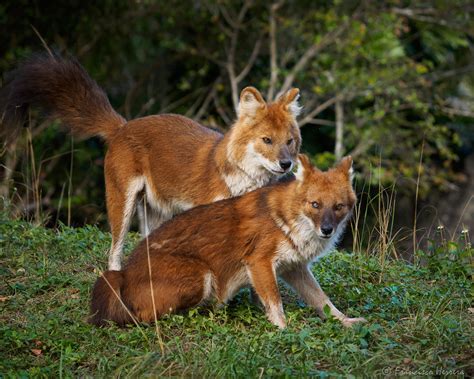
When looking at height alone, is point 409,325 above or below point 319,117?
above

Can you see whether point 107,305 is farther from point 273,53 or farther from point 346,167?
point 273,53

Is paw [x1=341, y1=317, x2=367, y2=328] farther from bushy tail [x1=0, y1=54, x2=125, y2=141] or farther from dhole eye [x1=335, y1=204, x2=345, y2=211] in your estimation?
bushy tail [x1=0, y1=54, x2=125, y2=141]

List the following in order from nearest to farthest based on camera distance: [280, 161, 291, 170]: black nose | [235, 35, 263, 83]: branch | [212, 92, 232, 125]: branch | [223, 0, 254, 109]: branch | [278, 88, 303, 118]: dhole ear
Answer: [280, 161, 291, 170]: black nose → [278, 88, 303, 118]: dhole ear → [223, 0, 254, 109]: branch → [235, 35, 263, 83]: branch → [212, 92, 232, 125]: branch

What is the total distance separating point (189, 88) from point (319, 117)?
2.80 meters

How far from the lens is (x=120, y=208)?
8508 mm

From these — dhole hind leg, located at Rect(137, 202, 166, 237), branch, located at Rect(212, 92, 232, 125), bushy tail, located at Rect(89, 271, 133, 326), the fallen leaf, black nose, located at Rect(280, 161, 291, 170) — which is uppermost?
black nose, located at Rect(280, 161, 291, 170)

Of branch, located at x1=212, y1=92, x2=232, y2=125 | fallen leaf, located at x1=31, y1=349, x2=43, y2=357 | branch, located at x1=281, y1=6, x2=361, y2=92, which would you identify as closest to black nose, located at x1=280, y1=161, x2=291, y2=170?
fallen leaf, located at x1=31, y1=349, x2=43, y2=357

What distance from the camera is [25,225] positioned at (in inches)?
351

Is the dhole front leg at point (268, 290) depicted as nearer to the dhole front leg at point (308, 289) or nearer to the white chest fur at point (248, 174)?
the dhole front leg at point (308, 289)

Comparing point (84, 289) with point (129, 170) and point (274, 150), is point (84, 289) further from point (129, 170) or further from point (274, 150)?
point (274, 150)

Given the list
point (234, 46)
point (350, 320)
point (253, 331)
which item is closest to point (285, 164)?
point (350, 320)

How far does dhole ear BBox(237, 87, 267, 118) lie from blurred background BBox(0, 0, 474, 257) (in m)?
7.51

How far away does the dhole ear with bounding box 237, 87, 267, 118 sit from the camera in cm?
835

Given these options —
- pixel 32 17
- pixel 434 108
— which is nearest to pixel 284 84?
pixel 434 108
